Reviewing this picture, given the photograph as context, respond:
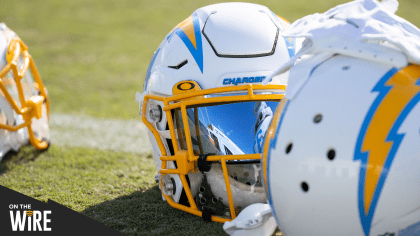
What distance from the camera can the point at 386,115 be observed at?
150cm

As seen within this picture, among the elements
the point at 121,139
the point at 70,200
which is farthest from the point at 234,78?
the point at 121,139

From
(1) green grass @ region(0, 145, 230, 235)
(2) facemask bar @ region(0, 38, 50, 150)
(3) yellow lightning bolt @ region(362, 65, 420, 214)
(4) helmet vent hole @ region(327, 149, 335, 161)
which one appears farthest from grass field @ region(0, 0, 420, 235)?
(4) helmet vent hole @ region(327, 149, 335, 161)

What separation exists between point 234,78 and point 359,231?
96 centimetres

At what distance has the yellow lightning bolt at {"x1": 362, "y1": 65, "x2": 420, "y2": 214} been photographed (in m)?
1.48

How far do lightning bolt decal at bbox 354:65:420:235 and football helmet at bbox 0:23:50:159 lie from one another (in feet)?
8.19

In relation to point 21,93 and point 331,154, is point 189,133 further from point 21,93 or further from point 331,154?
point 21,93

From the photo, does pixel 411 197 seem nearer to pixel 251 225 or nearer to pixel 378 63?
pixel 378 63

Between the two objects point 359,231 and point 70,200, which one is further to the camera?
point 70,200

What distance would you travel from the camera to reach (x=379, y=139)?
4.87 ft

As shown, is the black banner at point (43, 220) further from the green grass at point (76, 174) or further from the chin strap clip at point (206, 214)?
the chin strap clip at point (206, 214)

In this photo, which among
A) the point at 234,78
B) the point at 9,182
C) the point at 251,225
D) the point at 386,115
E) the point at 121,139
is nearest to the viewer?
the point at 386,115

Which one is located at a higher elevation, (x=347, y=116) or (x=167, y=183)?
(x=347, y=116)

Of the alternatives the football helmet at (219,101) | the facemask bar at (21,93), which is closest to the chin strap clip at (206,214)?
the football helmet at (219,101)

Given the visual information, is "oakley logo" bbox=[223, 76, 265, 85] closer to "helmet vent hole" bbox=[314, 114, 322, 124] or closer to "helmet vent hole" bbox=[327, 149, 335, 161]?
"helmet vent hole" bbox=[314, 114, 322, 124]
